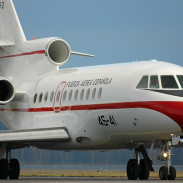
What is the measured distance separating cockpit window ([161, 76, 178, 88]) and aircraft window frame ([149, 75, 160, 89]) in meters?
0.21

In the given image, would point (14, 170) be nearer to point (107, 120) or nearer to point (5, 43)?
point (107, 120)

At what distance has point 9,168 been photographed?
1377 inches

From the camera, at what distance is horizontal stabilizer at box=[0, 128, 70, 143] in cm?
3234

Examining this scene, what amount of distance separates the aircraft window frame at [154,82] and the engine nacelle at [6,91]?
774cm

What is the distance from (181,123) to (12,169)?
33.3 feet

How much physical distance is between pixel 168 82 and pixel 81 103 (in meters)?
4.62

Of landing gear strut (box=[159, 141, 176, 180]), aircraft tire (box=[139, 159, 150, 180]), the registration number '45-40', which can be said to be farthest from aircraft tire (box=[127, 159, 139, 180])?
the registration number '45-40'

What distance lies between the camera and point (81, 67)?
1378 inches

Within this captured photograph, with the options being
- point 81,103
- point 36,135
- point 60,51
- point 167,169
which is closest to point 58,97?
point 81,103

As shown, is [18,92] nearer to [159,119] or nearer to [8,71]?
[8,71]

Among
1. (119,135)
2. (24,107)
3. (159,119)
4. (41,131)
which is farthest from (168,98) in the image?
(24,107)

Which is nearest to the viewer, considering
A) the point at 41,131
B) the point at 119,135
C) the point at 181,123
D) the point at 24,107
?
the point at 181,123

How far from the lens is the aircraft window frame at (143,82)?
29359 millimetres

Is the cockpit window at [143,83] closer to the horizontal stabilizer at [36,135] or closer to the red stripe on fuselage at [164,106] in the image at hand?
the red stripe on fuselage at [164,106]
